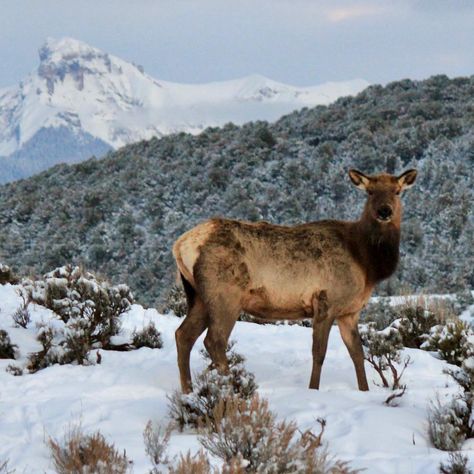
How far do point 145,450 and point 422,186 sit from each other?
891 inches

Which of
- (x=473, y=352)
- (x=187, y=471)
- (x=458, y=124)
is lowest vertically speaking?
(x=473, y=352)

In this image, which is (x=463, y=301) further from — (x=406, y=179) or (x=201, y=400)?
(x=201, y=400)

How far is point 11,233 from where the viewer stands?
31.2m

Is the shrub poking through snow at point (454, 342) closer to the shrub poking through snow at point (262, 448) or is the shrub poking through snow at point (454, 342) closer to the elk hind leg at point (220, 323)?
the elk hind leg at point (220, 323)

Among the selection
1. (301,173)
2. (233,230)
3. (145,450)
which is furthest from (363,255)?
(301,173)

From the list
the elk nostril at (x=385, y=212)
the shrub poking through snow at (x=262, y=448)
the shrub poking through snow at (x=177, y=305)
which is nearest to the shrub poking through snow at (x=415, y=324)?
the elk nostril at (x=385, y=212)

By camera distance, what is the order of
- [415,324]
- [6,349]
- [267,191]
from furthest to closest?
[267,191], [415,324], [6,349]

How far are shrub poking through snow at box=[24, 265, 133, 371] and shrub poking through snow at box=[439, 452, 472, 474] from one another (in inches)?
189

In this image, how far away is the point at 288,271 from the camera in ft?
23.6

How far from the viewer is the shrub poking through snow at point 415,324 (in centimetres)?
1074

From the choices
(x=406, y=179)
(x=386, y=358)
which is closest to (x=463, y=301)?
(x=386, y=358)

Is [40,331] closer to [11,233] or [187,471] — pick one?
[187,471]

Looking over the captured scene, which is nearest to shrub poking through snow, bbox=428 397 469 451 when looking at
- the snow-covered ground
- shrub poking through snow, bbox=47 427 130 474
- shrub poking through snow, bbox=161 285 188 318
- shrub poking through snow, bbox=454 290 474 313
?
the snow-covered ground

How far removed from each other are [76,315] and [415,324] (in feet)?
17.3
